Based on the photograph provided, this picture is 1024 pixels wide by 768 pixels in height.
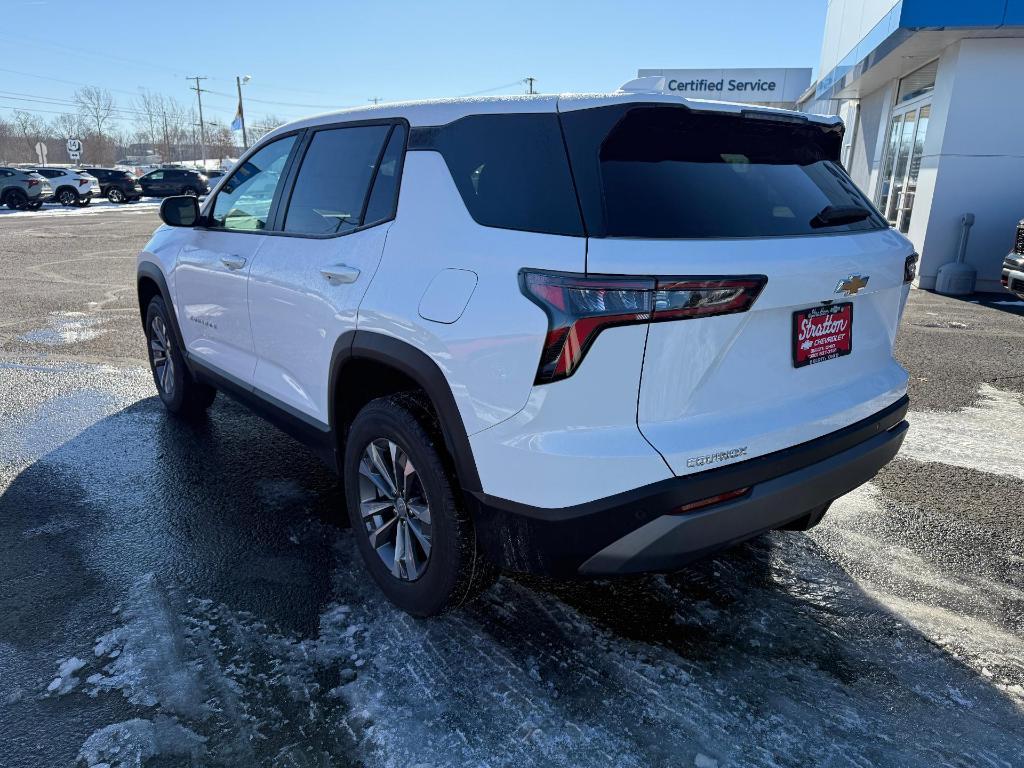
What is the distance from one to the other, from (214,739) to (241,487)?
78.2 inches

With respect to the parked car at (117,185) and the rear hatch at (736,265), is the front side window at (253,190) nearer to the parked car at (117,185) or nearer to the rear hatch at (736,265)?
the rear hatch at (736,265)

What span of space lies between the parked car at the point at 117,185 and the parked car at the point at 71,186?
2848 millimetres

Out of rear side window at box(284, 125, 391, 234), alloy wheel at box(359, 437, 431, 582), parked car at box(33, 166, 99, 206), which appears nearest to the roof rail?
rear side window at box(284, 125, 391, 234)

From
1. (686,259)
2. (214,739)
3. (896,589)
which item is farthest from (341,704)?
(896,589)

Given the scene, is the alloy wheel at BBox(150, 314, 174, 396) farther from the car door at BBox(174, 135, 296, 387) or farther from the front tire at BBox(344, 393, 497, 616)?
the front tire at BBox(344, 393, 497, 616)

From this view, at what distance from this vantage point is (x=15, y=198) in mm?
27750

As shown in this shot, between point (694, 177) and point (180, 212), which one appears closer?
point (694, 177)

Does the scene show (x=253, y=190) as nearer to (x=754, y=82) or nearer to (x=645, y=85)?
(x=645, y=85)

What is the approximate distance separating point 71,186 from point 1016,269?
33.3 m

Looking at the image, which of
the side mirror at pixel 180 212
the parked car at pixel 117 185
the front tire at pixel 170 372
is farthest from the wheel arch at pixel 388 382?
the parked car at pixel 117 185

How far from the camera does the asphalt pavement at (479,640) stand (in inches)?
87.3

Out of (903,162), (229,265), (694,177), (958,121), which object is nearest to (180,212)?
(229,265)

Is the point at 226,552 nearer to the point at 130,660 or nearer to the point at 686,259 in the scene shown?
the point at 130,660

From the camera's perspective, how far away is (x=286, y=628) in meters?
2.76
